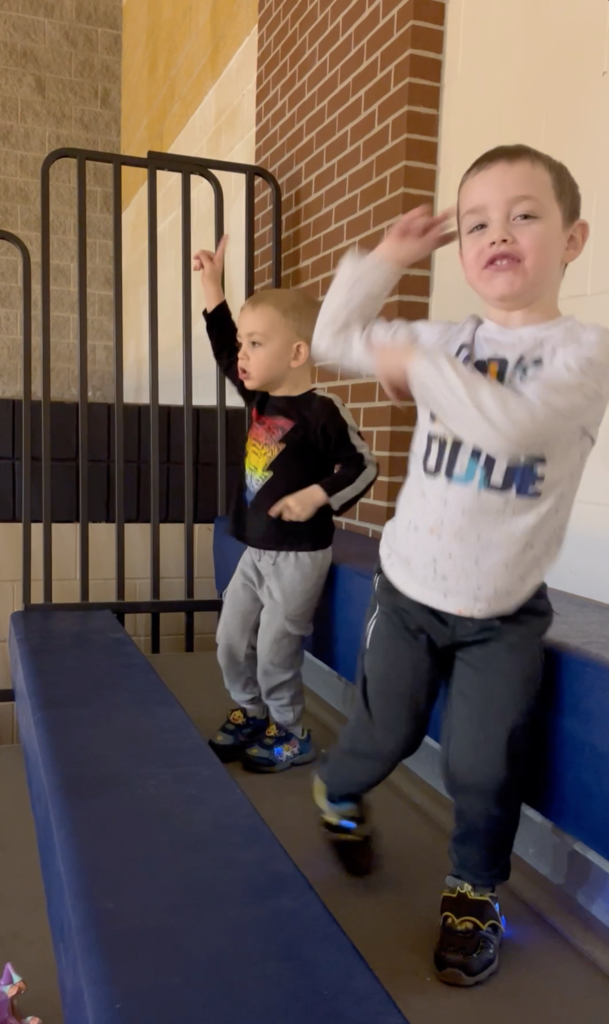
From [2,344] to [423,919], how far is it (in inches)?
185

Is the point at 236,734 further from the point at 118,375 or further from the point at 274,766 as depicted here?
the point at 118,375

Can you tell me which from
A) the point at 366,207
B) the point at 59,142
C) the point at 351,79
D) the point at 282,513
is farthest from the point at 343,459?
the point at 59,142

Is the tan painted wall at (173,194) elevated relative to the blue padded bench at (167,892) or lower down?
elevated

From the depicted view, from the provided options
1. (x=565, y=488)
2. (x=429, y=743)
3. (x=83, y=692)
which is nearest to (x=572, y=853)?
(x=429, y=743)

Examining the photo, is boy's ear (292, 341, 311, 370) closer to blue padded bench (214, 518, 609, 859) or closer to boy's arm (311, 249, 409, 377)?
boy's arm (311, 249, 409, 377)

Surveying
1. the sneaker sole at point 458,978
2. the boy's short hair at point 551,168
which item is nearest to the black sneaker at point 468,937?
the sneaker sole at point 458,978

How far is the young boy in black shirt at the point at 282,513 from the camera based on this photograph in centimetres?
160

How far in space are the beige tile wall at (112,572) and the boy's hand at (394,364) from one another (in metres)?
1.78

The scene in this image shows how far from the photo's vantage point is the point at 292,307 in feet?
5.30

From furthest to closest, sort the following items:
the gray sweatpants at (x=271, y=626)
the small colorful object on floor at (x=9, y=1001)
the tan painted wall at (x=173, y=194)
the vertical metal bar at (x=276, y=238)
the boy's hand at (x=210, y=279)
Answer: the tan painted wall at (x=173, y=194) → the vertical metal bar at (x=276, y=238) → the boy's hand at (x=210, y=279) → the gray sweatpants at (x=271, y=626) → the small colorful object on floor at (x=9, y=1001)

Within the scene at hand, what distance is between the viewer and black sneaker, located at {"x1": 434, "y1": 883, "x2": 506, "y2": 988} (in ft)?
3.29

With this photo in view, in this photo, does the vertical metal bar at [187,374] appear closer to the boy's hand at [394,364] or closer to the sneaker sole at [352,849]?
the sneaker sole at [352,849]

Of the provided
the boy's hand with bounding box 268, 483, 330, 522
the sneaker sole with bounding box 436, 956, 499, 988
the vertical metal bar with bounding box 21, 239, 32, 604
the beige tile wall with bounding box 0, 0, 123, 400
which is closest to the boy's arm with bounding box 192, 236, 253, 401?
the boy's hand with bounding box 268, 483, 330, 522

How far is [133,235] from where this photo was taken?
5.08m
